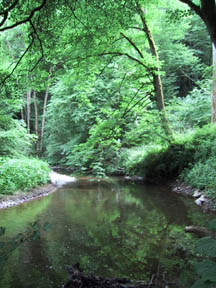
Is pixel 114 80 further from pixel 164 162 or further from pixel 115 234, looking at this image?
pixel 115 234

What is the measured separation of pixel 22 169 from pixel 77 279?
7.04 meters

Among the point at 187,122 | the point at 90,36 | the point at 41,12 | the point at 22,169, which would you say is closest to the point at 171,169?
the point at 187,122

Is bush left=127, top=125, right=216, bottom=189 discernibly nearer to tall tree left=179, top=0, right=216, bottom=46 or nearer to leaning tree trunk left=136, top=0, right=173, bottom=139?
leaning tree trunk left=136, top=0, right=173, bottom=139

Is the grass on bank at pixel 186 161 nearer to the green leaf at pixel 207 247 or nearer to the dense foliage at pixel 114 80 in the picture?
the dense foliage at pixel 114 80

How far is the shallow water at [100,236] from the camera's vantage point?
3.22 metres

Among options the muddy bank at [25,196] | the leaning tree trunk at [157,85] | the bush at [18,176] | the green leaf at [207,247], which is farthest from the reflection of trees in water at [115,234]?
the leaning tree trunk at [157,85]

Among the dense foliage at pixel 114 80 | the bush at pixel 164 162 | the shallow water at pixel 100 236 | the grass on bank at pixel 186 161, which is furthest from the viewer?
the bush at pixel 164 162

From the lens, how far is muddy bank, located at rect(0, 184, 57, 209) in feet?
23.6

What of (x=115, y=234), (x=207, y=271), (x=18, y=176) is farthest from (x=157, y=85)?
(x=207, y=271)

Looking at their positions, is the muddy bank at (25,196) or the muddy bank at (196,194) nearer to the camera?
the muddy bank at (196,194)

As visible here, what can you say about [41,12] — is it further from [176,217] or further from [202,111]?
[202,111]

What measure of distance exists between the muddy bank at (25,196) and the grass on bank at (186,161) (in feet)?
13.9

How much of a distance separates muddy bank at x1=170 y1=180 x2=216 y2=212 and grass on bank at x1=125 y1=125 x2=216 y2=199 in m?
0.16

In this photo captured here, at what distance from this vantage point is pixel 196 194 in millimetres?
7824
